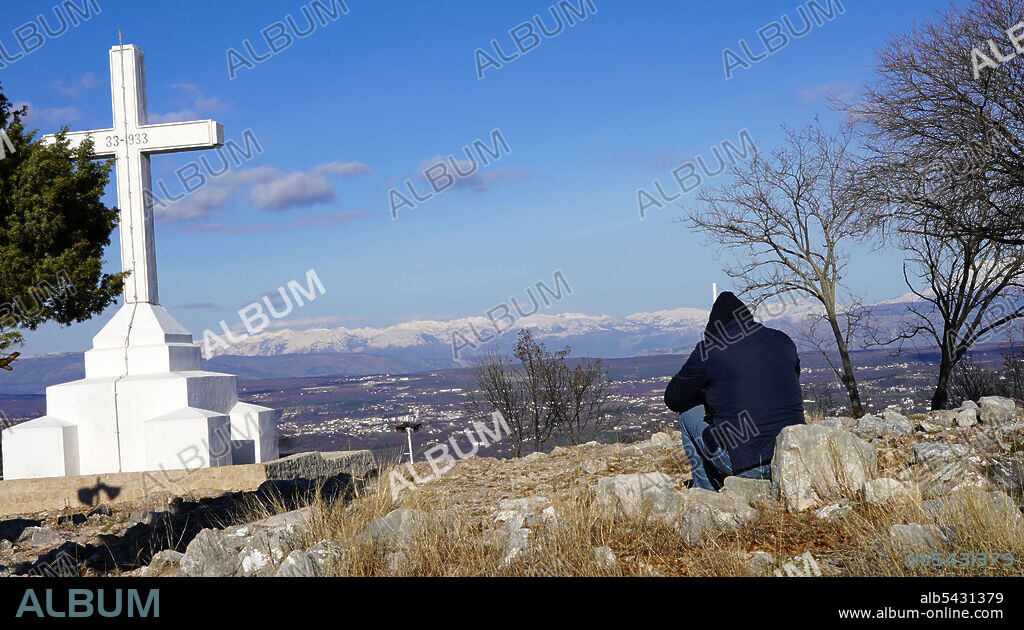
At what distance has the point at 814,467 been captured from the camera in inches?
243

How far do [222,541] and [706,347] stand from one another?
12.3 feet

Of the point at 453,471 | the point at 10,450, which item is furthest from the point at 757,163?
the point at 10,450

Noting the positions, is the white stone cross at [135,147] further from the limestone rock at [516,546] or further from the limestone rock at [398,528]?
the limestone rock at [516,546]

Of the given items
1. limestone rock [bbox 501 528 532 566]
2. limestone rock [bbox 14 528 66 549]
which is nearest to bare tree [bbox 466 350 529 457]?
limestone rock [bbox 14 528 66 549]

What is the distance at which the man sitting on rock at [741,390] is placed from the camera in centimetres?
646

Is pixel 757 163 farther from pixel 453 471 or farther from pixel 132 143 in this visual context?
pixel 132 143

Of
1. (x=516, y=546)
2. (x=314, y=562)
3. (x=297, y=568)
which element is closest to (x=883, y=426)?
(x=516, y=546)

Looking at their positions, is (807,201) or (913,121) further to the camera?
(807,201)

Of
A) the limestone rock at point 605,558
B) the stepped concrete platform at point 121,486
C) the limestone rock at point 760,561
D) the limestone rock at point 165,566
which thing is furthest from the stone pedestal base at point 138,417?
the limestone rock at point 760,561

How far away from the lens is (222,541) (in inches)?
223

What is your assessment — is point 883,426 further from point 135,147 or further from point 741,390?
point 135,147

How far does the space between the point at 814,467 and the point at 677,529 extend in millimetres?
1396

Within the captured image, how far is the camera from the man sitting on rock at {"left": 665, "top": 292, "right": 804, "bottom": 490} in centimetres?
646

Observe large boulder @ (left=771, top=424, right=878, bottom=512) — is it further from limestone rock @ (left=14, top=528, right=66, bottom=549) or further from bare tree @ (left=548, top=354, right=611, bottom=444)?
bare tree @ (left=548, top=354, right=611, bottom=444)
